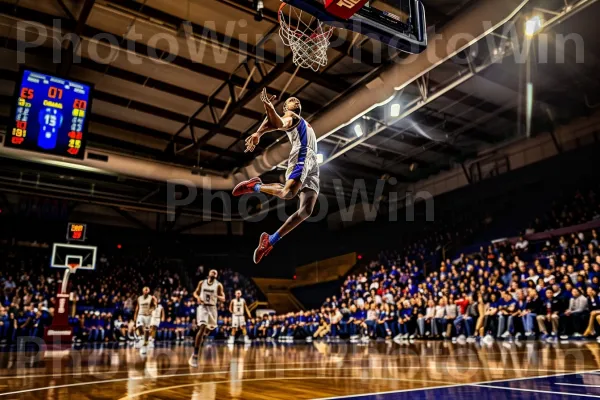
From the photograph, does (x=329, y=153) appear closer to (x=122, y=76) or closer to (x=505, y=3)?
(x=122, y=76)

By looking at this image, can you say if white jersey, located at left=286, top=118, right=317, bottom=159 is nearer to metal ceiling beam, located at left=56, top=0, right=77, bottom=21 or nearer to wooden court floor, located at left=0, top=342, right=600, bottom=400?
wooden court floor, located at left=0, top=342, right=600, bottom=400

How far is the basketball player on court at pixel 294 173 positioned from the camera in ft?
13.3

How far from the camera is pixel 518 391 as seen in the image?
367cm

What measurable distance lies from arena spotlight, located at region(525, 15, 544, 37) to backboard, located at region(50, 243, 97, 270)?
17.4m

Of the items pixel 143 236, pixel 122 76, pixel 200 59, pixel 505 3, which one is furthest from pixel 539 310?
pixel 143 236

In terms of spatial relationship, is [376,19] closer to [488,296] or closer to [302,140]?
[302,140]

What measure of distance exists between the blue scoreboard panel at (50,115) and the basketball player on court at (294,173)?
8.26 m

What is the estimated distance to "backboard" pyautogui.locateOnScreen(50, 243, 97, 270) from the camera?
59.1 feet

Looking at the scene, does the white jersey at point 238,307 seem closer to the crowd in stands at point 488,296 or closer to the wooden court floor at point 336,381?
the crowd in stands at point 488,296

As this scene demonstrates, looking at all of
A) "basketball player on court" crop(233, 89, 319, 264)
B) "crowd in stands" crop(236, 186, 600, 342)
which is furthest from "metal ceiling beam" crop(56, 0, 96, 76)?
"crowd in stands" crop(236, 186, 600, 342)

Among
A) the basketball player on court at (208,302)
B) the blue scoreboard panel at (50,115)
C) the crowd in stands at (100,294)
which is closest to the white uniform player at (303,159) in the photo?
the basketball player on court at (208,302)

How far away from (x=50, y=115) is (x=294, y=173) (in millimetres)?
8882

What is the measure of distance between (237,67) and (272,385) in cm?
956

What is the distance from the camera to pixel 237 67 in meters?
12.2
